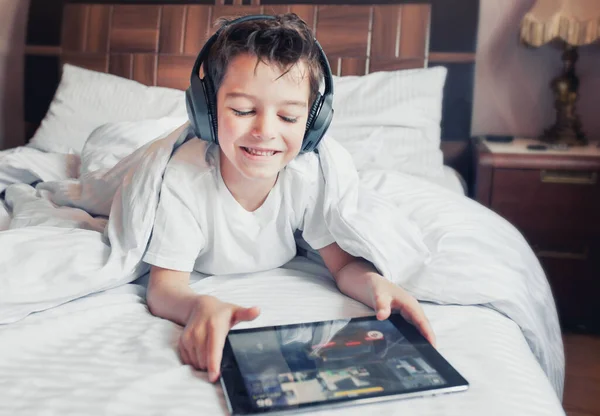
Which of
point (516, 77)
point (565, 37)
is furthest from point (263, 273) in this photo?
point (516, 77)

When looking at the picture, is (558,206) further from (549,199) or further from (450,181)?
(450,181)

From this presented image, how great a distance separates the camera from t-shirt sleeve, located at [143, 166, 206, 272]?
1049 mm

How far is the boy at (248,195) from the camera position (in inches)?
37.6

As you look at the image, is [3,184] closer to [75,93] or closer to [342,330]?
[75,93]

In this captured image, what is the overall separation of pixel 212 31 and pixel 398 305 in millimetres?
1433

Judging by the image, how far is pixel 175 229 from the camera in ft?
3.49

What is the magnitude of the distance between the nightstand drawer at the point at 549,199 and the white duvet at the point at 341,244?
20.3 inches

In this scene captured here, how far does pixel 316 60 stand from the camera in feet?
3.42

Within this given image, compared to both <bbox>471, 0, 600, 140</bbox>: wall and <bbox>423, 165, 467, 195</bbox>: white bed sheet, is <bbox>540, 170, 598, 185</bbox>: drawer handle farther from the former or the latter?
<bbox>471, 0, 600, 140</bbox>: wall

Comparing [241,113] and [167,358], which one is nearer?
[167,358]

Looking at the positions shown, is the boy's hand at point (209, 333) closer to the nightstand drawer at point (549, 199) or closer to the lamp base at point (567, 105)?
the nightstand drawer at point (549, 199)

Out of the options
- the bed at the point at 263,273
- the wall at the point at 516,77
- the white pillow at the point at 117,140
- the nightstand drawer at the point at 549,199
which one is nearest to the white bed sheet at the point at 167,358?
the bed at the point at 263,273

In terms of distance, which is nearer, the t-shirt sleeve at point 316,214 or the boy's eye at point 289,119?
the boy's eye at point 289,119

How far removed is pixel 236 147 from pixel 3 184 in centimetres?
81
